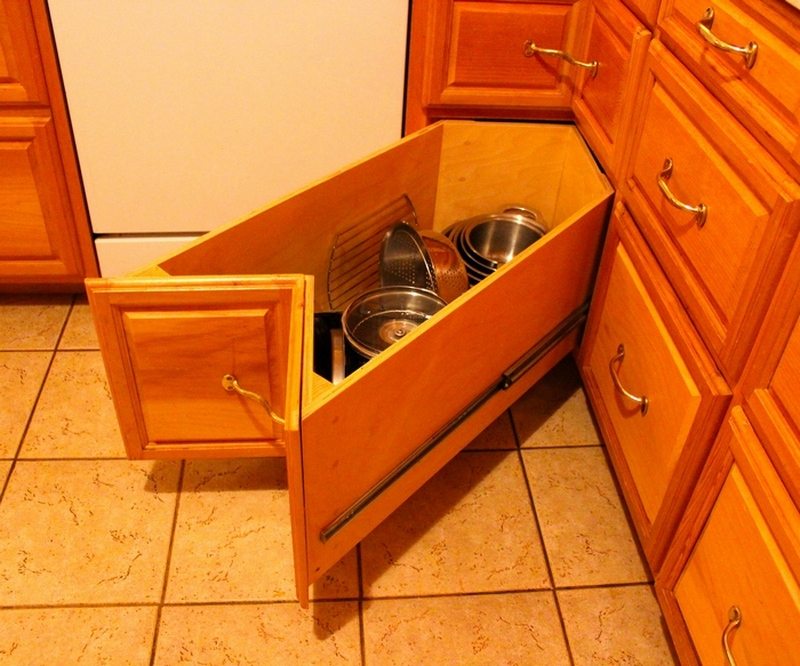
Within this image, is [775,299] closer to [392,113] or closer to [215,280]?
[215,280]

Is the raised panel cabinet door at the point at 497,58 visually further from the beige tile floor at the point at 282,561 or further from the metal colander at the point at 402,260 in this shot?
the beige tile floor at the point at 282,561

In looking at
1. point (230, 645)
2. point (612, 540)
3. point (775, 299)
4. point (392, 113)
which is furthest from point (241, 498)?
point (775, 299)

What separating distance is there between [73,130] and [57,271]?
0.30 m

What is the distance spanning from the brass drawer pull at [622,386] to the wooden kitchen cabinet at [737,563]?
0.17m

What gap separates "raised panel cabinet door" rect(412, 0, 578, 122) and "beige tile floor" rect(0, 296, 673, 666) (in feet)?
1.83

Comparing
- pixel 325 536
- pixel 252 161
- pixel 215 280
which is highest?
pixel 215 280

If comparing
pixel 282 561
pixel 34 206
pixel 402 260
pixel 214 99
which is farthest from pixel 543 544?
pixel 34 206

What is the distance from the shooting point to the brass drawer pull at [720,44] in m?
0.85

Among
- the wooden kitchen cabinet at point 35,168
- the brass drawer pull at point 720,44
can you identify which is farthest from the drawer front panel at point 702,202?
the wooden kitchen cabinet at point 35,168

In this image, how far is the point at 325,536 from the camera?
3.35ft

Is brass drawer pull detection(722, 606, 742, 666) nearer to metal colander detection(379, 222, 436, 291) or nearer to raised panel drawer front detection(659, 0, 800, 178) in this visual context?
raised panel drawer front detection(659, 0, 800, 178)

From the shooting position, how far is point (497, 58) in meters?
1.38

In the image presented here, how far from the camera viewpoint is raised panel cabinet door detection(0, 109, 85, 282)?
1433 mm

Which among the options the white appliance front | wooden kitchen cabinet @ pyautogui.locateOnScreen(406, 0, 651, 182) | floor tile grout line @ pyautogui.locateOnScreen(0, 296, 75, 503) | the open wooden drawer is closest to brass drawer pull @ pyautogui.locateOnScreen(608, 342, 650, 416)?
the open wooden drawer
